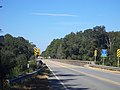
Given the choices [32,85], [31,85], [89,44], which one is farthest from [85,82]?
[89,44]

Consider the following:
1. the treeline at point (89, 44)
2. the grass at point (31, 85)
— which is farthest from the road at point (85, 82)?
the treeline at point (89, 44)

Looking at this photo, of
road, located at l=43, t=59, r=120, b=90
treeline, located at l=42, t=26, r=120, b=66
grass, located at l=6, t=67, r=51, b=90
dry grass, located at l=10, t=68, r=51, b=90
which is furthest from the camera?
treeline, located at l=42, t=26, r=120, b=66

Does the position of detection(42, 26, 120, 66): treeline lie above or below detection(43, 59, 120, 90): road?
above

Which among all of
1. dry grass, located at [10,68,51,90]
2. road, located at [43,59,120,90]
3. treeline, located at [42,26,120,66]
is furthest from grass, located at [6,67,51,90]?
treeline, located at [42,26,120,66]

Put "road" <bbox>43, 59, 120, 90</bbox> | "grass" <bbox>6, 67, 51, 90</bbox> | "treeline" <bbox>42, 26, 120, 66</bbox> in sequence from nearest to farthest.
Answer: "grass" <bbox>6, 67, 51, 90</bbox> < "road" <bbox>43, 59, 120, 90</bbox> < "treeline" <bbox>42, 26, 120, 66</bbox>

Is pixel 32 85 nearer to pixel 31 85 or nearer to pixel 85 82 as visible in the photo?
pixel 31 85

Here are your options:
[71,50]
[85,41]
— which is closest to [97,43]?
[85,41]

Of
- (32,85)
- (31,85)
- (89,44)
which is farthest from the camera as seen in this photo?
(89,44)

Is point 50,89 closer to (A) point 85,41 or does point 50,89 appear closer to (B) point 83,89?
(B) point 83,89

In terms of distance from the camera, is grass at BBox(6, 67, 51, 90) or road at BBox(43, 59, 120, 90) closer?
grass at BBox(6, 67, 51, 90)

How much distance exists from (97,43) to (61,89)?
126310 millimetres

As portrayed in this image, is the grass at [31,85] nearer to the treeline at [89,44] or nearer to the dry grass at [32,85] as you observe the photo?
the dry grass at [32,85]

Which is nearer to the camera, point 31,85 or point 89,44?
point 31,85

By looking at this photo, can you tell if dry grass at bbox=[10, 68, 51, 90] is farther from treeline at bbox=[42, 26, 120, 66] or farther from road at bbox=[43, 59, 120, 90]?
treeline at bbox=[42, 26, 120, 66]
